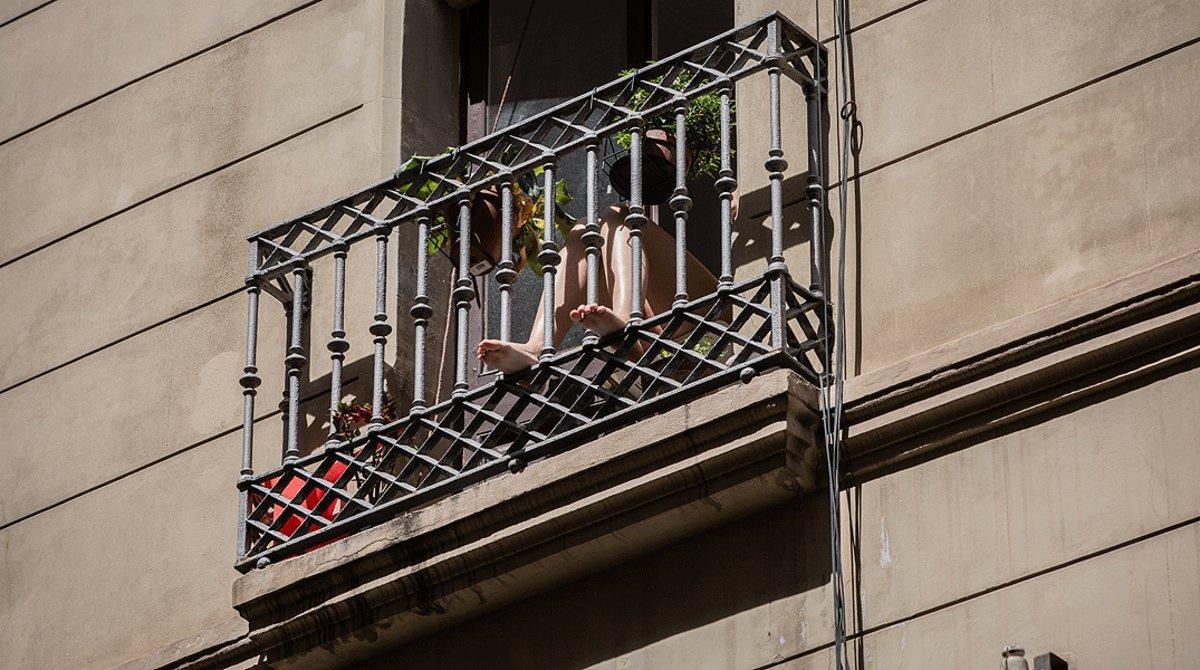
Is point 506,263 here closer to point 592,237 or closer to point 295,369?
point 592,237

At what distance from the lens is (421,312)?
9555 mm

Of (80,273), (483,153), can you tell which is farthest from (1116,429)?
(80,273)

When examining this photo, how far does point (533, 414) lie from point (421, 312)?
65cm

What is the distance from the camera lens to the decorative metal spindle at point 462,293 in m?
9.39

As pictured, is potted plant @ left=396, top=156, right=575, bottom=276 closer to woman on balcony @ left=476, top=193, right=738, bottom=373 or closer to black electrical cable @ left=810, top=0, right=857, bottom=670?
woman on balcony @ left=476, top=193, right=738, bottom=373

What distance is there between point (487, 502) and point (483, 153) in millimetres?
1971

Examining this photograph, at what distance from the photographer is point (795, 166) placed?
30.9ft

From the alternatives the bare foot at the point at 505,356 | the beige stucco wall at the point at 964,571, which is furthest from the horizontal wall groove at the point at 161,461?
the beige stucco wall at the point at 964,571

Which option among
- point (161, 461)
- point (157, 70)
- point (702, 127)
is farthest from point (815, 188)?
point (157, 70)

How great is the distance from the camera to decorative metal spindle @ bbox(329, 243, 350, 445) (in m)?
9.80

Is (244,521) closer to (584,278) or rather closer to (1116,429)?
(584,278)

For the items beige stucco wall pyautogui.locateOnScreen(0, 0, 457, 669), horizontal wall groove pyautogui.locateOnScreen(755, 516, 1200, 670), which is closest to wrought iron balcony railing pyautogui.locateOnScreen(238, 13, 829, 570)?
beige stucco wall pyautogui.locateOnScreen(0, 0, 457, 669)

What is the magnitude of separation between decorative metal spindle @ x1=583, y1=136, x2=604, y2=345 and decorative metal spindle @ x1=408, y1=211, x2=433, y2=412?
0.61 metres

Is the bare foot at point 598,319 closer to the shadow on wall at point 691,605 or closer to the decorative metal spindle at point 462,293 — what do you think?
the decorative metal spindle at point 462,293
